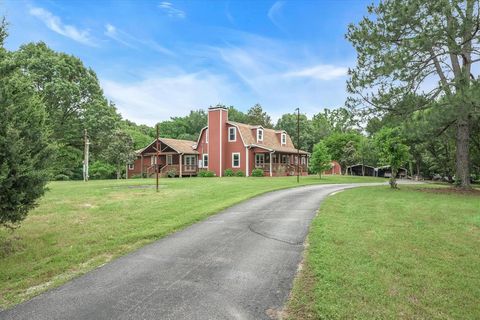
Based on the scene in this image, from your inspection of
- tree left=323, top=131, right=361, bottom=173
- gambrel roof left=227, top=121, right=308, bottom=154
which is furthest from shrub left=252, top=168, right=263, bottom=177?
tree left=323, top=131, right=361, bottom=173

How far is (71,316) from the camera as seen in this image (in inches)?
165

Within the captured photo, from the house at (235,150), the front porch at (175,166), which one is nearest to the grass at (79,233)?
the house at (235,150)

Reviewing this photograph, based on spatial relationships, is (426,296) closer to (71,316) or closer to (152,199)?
(71,316)

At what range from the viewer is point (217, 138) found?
38062 millimetres

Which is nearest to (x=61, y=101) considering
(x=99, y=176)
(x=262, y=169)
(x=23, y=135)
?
(x=99, y=176)

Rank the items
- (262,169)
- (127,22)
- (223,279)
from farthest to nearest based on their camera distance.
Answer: (262,169), (127,22), (223,279)

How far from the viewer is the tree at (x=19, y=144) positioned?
6.77 m

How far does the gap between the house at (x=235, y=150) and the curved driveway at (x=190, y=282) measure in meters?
28.4

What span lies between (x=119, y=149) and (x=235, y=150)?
1291 centimetres

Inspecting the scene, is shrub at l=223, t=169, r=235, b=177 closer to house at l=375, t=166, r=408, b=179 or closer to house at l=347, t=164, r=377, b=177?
house at l=347, t=164, r=377, b=177

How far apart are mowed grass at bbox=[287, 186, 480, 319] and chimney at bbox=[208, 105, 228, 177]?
2783cm

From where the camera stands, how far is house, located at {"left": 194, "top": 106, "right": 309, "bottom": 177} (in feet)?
122

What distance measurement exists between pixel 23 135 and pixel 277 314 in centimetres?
665

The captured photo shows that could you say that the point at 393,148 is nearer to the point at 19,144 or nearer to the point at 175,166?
the point at 19,144
